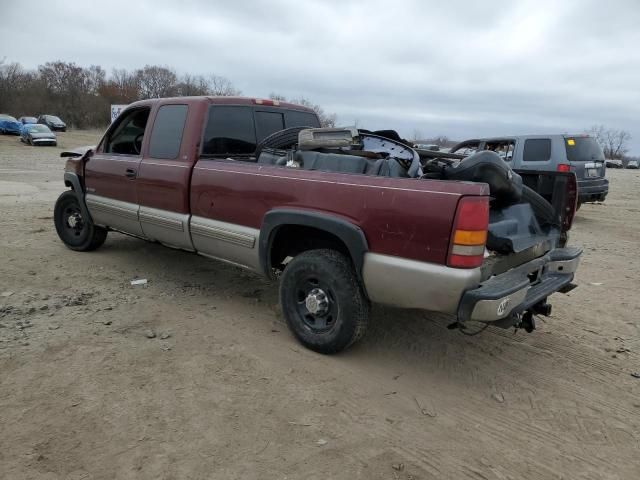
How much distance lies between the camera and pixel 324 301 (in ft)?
11.6

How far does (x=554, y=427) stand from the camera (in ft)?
9.43

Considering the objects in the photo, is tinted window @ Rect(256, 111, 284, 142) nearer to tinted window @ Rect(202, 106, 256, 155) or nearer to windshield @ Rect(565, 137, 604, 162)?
tinted window @ Rect(202, 106, 256, 155)

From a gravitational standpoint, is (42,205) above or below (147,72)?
below

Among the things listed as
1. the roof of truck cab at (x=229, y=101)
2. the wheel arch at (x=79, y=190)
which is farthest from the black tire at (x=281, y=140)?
the wheel arch at (x=79, y=190)

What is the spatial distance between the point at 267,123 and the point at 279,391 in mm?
2881

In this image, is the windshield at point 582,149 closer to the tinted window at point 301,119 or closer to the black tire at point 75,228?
the tinted window at point 301,119

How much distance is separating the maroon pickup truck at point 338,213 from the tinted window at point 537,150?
6.23 m

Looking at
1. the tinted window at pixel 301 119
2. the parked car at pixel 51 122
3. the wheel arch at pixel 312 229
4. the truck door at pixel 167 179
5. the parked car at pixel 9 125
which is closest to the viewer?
the wheel arch at pixel 312 229

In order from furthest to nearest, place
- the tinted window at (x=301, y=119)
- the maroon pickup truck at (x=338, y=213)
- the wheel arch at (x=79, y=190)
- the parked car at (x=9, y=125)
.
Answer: the parked car at (x=9, y=125), the wheel arch at (x=79, y=190), the tinted window at (x=301, y=119), the maroon pickup truck at (x=338, y=213)

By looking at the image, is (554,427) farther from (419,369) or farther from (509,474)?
(419,369)

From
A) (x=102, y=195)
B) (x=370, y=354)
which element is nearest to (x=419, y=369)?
(x=370, y=354)

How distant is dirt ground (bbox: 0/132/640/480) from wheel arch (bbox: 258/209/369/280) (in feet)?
2.41

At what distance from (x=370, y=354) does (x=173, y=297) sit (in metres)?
2.11

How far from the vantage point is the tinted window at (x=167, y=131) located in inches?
179
